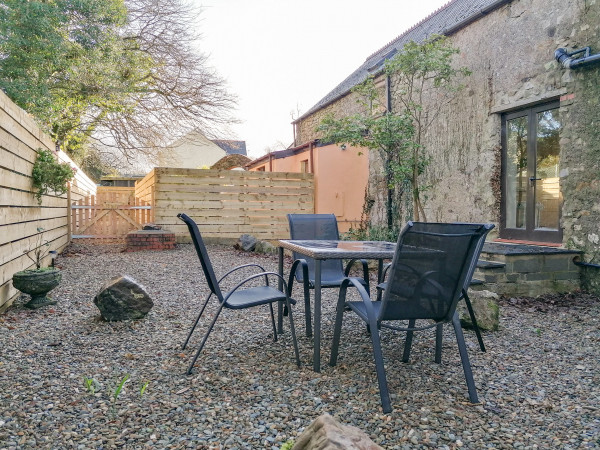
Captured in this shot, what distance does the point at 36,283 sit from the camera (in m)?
4.13

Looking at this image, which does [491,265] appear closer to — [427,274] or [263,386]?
[427,274]

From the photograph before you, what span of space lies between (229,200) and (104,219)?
3619 millimetres

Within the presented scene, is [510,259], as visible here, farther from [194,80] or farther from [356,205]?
[194,80]

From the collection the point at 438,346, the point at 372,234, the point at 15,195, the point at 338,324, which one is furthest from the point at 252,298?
the point at 372,234

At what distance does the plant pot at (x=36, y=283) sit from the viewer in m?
4.09

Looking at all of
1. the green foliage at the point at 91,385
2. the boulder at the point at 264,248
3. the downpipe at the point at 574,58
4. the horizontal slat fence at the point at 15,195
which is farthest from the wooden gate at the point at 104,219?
the downpipe at the point at 574,58

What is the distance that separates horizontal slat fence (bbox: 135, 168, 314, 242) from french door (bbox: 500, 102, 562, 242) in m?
5.54

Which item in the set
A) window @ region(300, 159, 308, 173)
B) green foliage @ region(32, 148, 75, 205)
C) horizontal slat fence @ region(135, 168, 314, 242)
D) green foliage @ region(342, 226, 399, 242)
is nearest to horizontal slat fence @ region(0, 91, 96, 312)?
green foliage @ region(32, 148, 75, 205)

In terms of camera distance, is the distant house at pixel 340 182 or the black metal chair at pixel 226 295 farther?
the distant house at pixel 340 182

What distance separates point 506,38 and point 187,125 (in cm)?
1113

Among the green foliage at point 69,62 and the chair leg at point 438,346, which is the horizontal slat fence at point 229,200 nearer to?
the green foliage at point 69,62

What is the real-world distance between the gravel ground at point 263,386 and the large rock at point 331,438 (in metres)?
0.54

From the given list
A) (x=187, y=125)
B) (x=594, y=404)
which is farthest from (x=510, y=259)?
(x=187, y=125)

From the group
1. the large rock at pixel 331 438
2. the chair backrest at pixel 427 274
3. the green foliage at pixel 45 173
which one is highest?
the green foliage at pixel 45 173
